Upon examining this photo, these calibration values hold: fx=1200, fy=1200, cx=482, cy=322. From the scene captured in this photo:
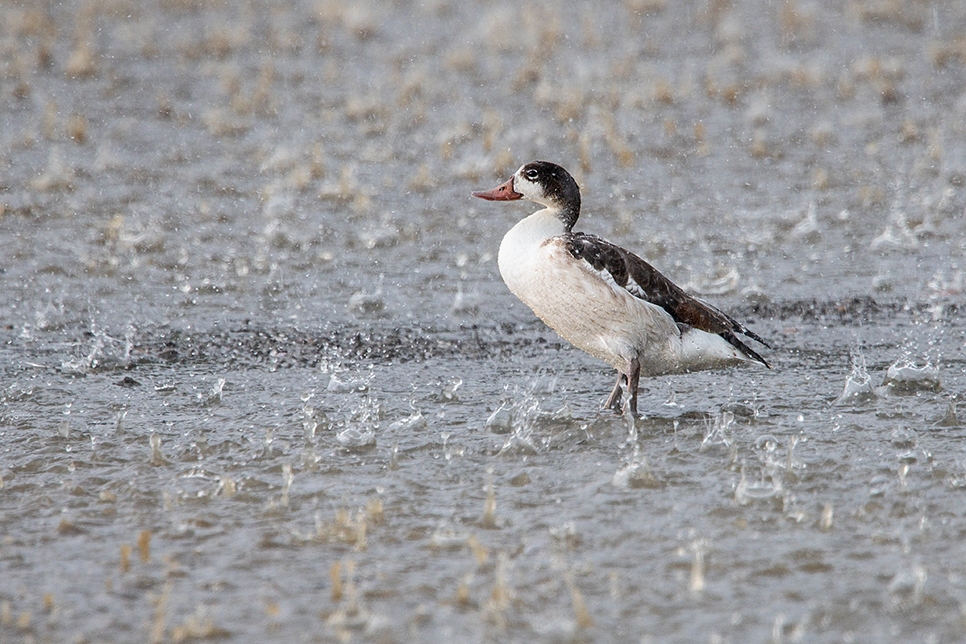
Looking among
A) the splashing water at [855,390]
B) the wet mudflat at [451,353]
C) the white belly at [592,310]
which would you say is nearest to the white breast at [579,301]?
the white belly at [592,310]

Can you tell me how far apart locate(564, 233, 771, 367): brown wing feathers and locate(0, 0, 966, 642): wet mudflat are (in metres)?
0.53

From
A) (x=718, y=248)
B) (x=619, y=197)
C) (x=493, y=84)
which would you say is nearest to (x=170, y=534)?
(x=718, y=248)

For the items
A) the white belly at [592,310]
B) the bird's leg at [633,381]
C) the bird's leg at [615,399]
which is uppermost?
the white belly at [592,310]

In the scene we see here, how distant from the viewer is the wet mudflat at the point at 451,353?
496cm

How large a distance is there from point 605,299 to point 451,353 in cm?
189

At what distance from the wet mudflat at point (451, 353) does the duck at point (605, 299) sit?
1.14 ft

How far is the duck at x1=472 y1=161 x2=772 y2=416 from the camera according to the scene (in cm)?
691

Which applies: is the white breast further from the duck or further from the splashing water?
the splashing water

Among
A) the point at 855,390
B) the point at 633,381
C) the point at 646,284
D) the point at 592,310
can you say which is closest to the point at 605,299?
the point at 592,310

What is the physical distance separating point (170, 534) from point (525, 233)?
2.73m

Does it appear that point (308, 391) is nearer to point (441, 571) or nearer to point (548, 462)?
point (548, 462)

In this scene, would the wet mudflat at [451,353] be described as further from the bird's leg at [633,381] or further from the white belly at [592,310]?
the white belly at [592,310]

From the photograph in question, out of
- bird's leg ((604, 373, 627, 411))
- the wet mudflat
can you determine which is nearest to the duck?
bird's leg ((604, 373, 627, 411))

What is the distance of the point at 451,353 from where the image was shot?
8523mm
